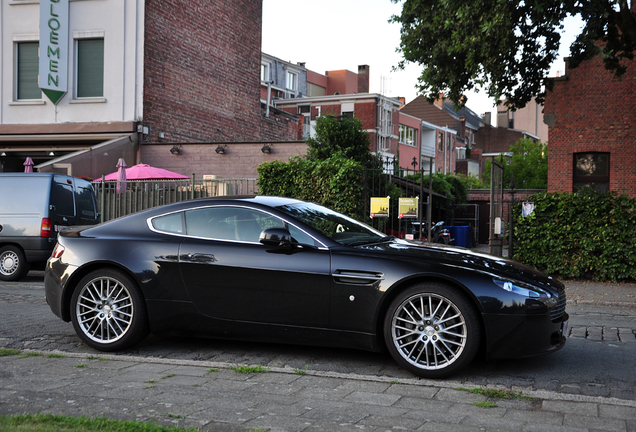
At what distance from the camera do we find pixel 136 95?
2341cm

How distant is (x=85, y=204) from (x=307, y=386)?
10.4 metres

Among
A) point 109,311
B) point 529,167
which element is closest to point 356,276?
point 109,311

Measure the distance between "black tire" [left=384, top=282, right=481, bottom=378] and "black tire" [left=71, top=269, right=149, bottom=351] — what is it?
227 centimetres

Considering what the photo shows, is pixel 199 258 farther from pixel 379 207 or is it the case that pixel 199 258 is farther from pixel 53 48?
pixel 53 48

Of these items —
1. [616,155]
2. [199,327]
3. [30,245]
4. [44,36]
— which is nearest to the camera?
[199,327]

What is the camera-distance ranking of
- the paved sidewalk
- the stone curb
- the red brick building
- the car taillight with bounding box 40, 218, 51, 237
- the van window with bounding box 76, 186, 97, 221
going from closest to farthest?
the paved sidewalk
the stone curb
the car taillight with bounding box 40, 218, 51, 237
the van window with bounding box 76, 186, 97, 221
the red brick building

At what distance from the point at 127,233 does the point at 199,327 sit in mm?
1150

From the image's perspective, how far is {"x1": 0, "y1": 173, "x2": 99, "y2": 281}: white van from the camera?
40.3 feet

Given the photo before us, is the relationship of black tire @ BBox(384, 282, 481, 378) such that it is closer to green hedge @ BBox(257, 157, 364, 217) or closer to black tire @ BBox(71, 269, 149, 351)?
black tire @ BBox(71, 269, 149, 351)

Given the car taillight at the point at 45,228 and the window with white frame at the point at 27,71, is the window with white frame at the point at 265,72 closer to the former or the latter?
the window with white frame at the point at 27,71

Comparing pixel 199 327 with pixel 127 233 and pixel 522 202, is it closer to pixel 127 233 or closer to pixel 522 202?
pixel 127 233

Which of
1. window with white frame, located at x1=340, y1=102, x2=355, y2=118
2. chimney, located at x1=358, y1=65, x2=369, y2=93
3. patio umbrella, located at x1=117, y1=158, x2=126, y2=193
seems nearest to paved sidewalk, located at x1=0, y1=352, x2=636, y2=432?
patio umbrella, located at x1=117, y1=158, x2=126, y2=193

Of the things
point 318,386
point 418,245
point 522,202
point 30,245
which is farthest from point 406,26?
point 318,386

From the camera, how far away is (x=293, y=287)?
204 inches
